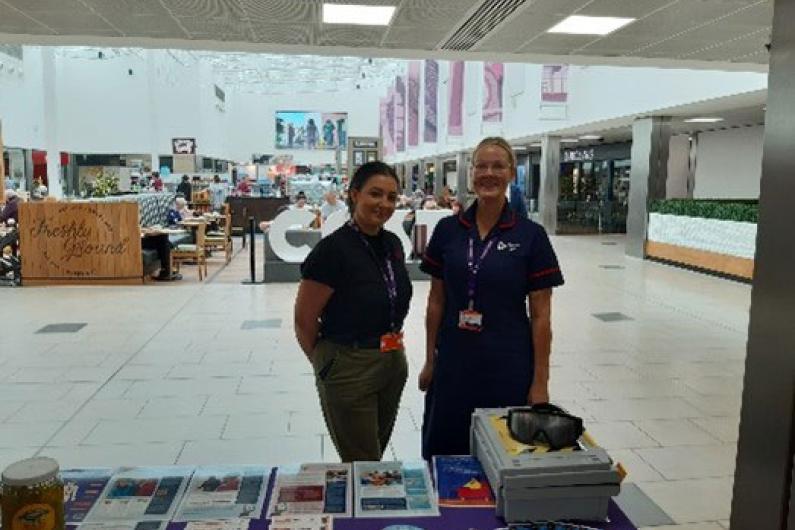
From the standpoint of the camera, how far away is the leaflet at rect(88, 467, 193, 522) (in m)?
1.42

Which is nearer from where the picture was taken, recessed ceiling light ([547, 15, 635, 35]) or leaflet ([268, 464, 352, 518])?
leaflet ([268, 464, 352, 518])

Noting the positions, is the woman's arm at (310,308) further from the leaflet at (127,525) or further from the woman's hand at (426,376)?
the leaflet at (127,525)

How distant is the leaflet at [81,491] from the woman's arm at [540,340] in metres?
1.28

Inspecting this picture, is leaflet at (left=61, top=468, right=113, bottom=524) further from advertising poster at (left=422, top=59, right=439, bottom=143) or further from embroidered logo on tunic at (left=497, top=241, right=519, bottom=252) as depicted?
advertising poster at (left=422, top=59, right=439, bottom=143)

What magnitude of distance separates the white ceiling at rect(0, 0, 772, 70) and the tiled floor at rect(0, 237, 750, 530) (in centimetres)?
292

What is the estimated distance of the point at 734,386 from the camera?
4.75 m

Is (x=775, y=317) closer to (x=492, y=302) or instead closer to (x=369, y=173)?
(x=492, y=302)

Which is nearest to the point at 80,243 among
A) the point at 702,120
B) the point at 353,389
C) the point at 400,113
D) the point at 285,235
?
the point at 285,235

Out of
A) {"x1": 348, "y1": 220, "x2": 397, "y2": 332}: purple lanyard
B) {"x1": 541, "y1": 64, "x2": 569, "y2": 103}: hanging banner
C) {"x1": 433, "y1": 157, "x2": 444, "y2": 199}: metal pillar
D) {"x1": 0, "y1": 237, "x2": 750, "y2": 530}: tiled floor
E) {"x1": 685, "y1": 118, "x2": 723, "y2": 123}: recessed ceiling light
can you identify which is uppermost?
{"x1": 541, "y1": 64, "x2": 569, "y2": 103}: hanging banner

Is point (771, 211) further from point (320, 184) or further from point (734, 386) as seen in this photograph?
point (320, 184)

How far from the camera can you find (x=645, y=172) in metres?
12.3

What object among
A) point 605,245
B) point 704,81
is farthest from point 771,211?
point 605,245

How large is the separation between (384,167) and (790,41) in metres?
1.13

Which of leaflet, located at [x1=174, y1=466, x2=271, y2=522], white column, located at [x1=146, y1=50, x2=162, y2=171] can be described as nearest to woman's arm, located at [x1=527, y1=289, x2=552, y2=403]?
leaflet, located at [x1=174, y1=466, x2=271, y2=522]
